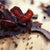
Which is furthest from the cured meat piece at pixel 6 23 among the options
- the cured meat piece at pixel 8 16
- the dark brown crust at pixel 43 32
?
the dark brown crust at pixel 43 32

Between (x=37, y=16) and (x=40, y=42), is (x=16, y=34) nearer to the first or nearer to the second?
(x=40, y=42)

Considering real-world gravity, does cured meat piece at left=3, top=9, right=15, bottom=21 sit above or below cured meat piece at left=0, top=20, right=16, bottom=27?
above

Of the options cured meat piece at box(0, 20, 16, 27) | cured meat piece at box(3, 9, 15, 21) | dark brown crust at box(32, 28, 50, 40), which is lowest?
dark brown crust at box(32, 28, 50, 40)

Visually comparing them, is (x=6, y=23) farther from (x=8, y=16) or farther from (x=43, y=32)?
(x=43, y=32)

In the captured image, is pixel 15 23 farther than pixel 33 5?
No


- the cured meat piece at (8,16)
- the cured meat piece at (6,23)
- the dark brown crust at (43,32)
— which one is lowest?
the dark brown crust at (43,32)

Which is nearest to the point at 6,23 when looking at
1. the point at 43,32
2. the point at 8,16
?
the point at 8,16

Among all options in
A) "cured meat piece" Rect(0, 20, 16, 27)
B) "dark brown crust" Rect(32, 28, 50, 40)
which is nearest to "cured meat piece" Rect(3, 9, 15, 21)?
"cured meat piece" Rect(0, 20, 16, 27)

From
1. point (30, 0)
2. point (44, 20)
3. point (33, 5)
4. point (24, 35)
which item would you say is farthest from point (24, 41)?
point (30, 0)

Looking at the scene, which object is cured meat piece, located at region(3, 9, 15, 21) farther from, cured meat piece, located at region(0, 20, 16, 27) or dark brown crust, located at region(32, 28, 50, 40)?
dark brown crust, located at region(32, 28, 50, 40)

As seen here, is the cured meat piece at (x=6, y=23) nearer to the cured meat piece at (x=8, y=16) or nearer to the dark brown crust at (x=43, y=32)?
the cured meat piece at (x=8, y=16)

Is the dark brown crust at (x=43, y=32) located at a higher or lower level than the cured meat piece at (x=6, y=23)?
lower
